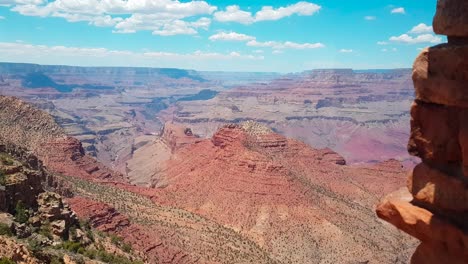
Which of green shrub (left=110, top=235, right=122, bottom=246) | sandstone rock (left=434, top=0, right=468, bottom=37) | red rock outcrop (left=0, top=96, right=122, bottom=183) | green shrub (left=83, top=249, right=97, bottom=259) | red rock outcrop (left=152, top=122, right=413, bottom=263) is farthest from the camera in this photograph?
red rock outcrop (left=0, top=96, right=122, bottom=183)

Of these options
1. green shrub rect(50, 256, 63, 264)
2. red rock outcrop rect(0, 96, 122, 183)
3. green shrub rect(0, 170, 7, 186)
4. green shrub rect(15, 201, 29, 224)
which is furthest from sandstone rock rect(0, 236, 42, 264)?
red rock outcrop rect(0, 96, 122, 183)

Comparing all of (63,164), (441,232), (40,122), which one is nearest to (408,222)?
(441,232)

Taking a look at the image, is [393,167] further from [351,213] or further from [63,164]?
[63,164]

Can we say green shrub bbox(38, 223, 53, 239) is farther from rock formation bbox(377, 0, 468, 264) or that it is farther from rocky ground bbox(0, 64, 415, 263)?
rock formation bbox(377, 0, 468, 264)

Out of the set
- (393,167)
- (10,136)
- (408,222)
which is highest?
(408,222)

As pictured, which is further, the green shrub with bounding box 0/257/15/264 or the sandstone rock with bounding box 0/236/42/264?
the sandstone rock with bounding box 0/236/42/264

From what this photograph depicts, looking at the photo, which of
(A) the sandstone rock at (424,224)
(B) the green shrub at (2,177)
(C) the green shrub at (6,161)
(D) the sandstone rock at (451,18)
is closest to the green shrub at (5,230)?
(B) the green shrub at (2,177)
